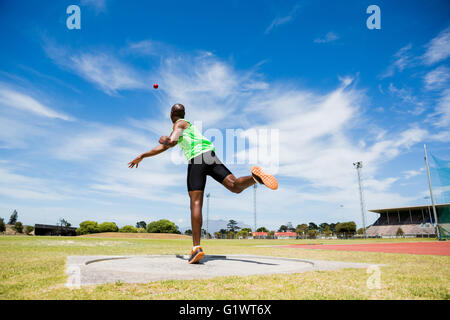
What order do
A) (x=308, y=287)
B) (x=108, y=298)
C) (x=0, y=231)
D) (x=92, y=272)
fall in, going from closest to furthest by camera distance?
1. (x=108, y=298)
2. (x=308, y=287)
3. (x=92, y=272)
4. (x=0, y=231)

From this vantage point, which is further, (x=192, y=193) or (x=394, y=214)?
(x=394, y=214)

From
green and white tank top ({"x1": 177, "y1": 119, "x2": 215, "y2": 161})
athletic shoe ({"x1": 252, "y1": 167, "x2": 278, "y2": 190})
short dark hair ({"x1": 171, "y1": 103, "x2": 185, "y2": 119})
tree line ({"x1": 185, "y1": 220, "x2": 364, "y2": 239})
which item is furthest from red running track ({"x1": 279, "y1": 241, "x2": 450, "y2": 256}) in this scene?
tree line ({"x1": 185, "y1": 220, "x2": 364, "y2": 239})

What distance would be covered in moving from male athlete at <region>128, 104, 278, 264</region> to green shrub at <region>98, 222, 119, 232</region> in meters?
70.1

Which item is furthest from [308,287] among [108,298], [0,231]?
[0,231]

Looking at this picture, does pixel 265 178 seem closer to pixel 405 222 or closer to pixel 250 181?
pixel 250 181

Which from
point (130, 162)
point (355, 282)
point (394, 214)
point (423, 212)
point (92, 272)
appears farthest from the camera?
point (394, 214)

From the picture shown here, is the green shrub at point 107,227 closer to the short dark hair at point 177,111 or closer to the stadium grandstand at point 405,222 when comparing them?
the stadium grandstand at point 405,222

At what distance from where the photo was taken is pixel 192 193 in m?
5.48

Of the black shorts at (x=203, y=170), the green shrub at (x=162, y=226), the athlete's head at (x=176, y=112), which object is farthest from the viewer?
the green shrub at (x=162, y=226)

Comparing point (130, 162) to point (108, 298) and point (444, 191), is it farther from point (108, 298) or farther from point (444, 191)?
point (444, 191)

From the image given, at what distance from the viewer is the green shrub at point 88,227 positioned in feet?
219

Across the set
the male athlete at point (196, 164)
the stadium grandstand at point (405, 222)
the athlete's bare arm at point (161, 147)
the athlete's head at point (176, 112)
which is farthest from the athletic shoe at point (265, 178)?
the stadium grandstand at point (405, 222)

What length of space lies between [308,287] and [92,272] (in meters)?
2.81
